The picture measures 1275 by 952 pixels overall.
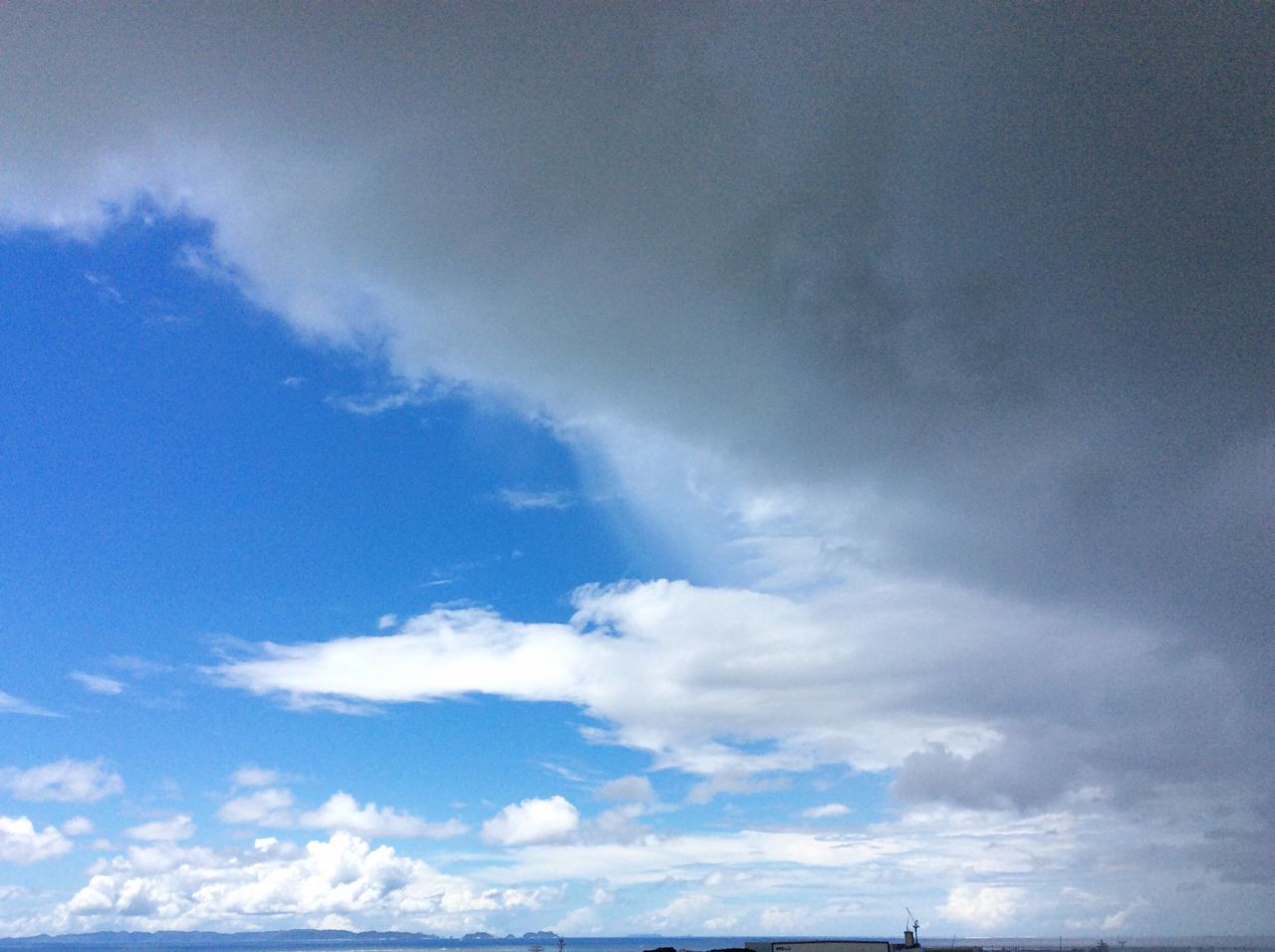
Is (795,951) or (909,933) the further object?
(909,933)

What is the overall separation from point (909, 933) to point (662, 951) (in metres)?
66.5

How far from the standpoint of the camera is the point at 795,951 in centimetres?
12394

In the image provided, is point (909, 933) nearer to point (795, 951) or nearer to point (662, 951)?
→ point (795, 951)

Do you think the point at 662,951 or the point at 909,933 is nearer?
the point at 662,951

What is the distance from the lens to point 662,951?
120 m

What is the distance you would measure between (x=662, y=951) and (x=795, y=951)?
2156cm

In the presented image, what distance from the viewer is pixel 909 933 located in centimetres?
A: 15825

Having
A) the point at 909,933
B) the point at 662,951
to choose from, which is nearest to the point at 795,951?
the point at 662,951

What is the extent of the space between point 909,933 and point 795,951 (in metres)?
48.3
